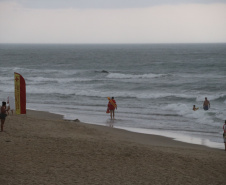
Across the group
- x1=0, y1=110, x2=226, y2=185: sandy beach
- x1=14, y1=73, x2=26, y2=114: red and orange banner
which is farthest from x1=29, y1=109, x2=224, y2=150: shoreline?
x1=14, y1=73, x2=26, y2=114: red and orange banner

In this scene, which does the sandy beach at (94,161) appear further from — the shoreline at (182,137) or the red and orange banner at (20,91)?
the red and orange banner at (20,91)

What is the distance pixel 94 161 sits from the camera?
1020 centimetres

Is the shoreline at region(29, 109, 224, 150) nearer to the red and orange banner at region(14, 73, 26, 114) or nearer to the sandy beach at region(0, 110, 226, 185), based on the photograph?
the sandy beach at region(0, 110, 226, 185)

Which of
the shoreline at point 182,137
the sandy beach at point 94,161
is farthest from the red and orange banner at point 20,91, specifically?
the shoreline at point 182,137

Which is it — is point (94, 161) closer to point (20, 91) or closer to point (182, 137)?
point (20, 91)

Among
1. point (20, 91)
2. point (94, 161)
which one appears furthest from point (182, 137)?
point (20, 91)

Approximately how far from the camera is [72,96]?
2927cm

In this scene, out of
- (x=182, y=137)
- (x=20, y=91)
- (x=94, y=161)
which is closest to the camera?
(x=94, y=161)

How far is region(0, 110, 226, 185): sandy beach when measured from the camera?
348 inches

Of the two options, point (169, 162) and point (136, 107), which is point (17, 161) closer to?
point (169, 162)

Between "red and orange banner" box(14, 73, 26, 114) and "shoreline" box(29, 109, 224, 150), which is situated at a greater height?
"red and orange banner" box(14, 73, 26, 114)

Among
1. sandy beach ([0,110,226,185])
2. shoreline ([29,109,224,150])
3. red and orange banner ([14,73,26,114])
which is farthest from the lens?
shoreline ([29,109,224,150])

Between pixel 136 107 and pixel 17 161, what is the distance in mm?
14888

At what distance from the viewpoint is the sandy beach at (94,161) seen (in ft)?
29.0
